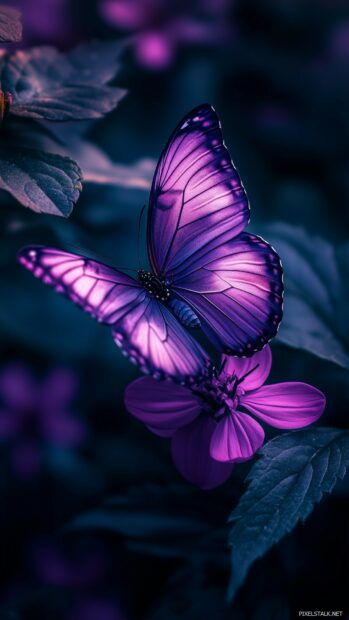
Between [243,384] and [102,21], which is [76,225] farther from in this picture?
[102,21]

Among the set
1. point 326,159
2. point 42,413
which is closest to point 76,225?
point 42,413

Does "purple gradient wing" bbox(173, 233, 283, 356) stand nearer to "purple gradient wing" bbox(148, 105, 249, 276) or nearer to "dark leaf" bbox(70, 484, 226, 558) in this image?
"purple gradient wing" bbox(148, 105, 249, 276)

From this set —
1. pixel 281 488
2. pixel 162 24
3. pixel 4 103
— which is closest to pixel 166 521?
pixel 281 488

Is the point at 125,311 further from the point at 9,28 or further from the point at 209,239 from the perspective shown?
the point at 9,28

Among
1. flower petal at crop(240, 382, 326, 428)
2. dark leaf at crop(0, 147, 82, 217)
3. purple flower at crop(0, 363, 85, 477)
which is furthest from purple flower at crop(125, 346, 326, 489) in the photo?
purple flower at crop(0, 363, 85, 477)

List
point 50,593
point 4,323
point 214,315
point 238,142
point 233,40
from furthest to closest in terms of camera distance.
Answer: point 233,40 → point 238,142 → point 4,323 → point 50,593 → point 214,315

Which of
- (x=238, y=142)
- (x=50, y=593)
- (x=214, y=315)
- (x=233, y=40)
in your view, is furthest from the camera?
(x=233, y=40)

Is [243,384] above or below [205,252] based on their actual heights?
below
